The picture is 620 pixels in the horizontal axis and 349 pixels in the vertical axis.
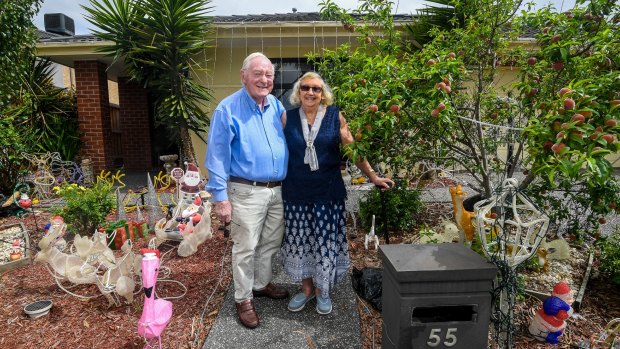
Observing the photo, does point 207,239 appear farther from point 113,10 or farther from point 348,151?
point 113,10

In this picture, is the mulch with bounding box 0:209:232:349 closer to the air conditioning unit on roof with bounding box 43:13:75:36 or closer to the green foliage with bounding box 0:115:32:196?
the green foliage with bounding box 0:115:32:196

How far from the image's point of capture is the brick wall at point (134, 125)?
32.1 feet

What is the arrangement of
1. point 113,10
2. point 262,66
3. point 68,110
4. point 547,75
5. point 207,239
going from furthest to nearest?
1. point 68,110
2. point 113,10
3. point 207,239
4. point 547,75
5. point 262,66

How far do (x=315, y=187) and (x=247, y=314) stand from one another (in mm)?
944

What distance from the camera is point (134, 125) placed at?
9.98 metres

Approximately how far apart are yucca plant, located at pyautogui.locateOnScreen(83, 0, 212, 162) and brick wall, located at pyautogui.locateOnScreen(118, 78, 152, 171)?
12.3ft

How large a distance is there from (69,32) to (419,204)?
1359 centimetres

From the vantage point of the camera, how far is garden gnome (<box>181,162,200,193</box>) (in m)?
3.86

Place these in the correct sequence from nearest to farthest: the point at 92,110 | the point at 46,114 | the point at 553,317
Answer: the point at 553,317 < the point at 46,114 < the point at 92,110

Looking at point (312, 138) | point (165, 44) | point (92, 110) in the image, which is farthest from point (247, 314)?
point (92, 110)

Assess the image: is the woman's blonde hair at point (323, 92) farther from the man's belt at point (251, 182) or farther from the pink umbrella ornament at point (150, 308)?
the pink umbrella ornament at point (150, 308)

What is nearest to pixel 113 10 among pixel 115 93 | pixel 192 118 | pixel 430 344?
pixel 192 118

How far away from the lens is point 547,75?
255 centimetres

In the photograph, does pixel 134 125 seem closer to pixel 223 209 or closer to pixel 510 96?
pixel 223 209
